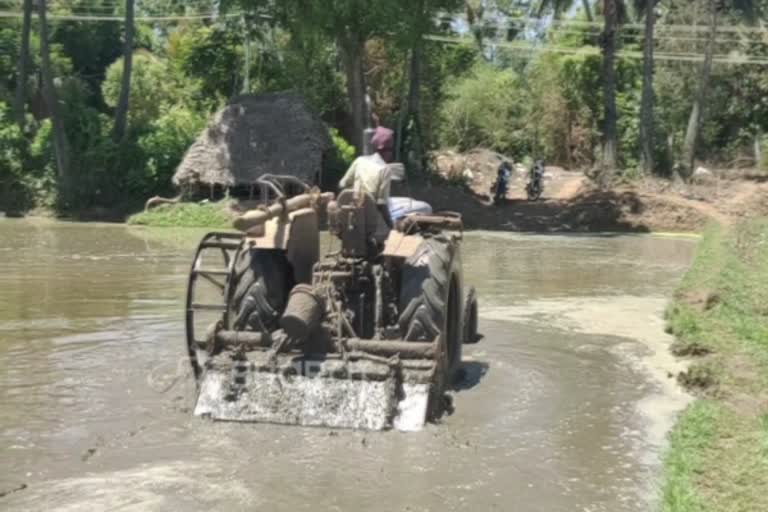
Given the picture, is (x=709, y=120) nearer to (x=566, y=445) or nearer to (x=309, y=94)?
(x=309, y=94)

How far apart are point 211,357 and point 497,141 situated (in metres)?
38.7

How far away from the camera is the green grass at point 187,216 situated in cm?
2744

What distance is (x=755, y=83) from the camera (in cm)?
4256

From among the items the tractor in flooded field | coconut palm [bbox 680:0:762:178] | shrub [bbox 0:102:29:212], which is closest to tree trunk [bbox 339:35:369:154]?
shrub [bbox 0:102:29:212]

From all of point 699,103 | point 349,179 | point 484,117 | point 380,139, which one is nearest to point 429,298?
point 349,179

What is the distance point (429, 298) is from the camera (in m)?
7.46

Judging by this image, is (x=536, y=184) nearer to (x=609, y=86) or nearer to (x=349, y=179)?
(x=609, y=86)

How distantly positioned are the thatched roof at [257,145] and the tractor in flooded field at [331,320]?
20.7 m

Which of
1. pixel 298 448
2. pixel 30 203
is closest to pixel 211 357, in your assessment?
pixel 298 448

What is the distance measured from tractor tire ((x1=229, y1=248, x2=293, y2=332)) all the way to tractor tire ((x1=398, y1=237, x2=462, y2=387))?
0.93 m

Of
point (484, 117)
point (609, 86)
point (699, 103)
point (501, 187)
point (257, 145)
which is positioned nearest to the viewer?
point (257, 145)

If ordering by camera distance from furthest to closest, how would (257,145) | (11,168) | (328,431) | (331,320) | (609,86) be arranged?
(609,86)
(11,168)
(257,145)
(331,320)
(328,431)

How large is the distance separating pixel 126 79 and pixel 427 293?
26.3 meters

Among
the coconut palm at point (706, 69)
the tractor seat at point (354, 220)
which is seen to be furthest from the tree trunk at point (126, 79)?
the tractor seat at point (354, 220)
